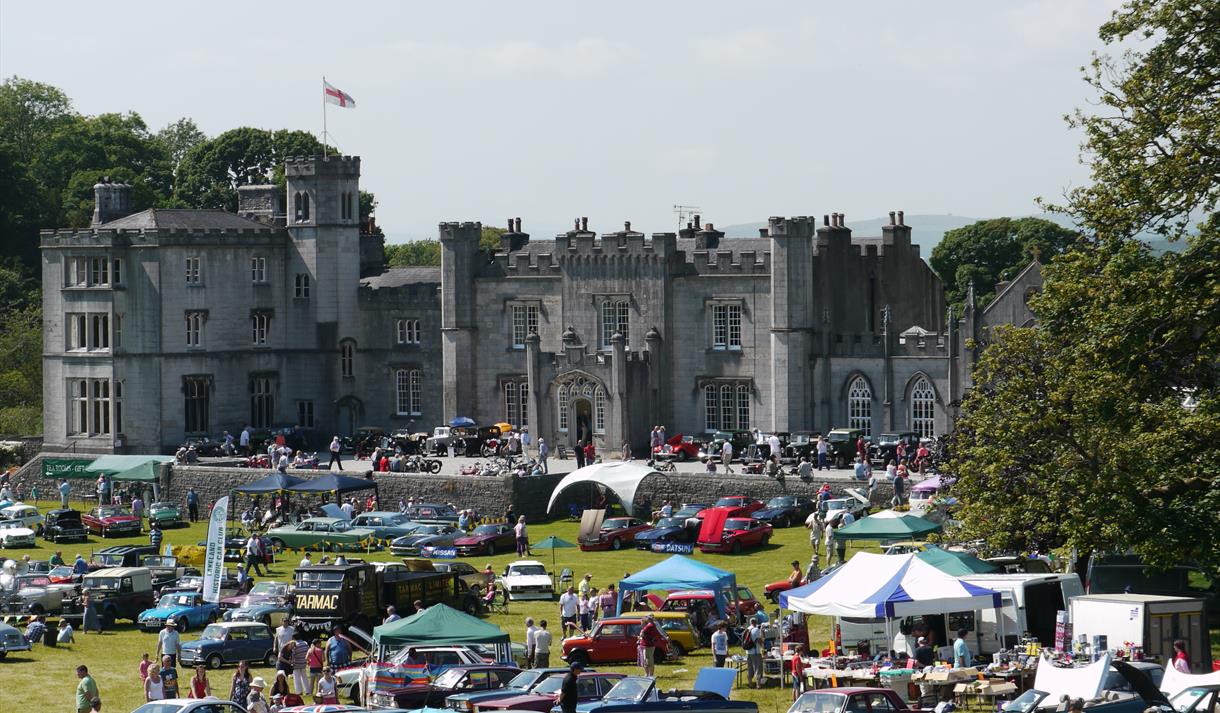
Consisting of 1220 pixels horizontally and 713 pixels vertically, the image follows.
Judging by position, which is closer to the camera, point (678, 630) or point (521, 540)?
point (678, 630)

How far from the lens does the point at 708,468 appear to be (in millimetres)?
64375

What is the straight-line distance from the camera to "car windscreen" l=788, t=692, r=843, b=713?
29984 mm

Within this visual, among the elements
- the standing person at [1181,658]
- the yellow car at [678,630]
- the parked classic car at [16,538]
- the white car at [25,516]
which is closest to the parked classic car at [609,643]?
the yellow car at [678,630]

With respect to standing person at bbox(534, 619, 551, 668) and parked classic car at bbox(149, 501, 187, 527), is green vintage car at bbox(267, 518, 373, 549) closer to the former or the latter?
parked classic car at bbox(149, 501, 187, 527)

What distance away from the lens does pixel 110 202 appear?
282 feet

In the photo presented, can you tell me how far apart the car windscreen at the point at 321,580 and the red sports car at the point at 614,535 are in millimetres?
14953

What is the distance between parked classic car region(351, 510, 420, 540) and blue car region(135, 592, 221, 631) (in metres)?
12.5

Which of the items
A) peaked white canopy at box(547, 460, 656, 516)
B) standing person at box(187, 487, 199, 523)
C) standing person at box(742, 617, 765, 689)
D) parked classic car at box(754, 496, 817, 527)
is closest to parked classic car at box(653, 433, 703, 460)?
peaked white canopy at box(547, 460, 656, 516)

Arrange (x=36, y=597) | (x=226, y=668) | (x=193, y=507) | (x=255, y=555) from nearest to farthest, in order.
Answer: (x=226, y=668)
(x=36, y=597)
(x=255, y=555)
(x=193, y=507)

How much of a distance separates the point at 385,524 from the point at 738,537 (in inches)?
419

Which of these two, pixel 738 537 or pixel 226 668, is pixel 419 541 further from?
pixel 226 668

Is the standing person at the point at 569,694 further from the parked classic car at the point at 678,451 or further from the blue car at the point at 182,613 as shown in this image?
the parked classic car at the point at 678,451

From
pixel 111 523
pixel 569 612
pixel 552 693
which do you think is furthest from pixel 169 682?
pixel 111 523

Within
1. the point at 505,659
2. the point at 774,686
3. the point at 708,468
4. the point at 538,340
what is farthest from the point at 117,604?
the point at 538,340
